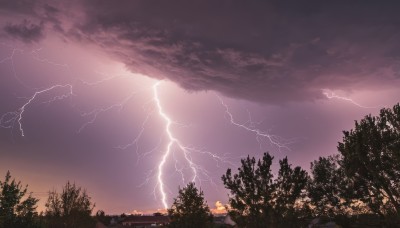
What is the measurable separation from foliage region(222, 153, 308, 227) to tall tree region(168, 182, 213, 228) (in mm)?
7312

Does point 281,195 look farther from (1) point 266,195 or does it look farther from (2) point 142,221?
(2) point 142,221

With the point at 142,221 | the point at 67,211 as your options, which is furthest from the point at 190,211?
the point at 142,221

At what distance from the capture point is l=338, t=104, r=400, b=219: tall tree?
1980 centimetres

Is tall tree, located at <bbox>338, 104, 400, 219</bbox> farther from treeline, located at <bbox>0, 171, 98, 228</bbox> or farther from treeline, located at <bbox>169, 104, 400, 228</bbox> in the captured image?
treeline, located at <bbox>0, 171, 98, 228</bbox>

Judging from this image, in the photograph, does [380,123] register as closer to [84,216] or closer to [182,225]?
[182,225]

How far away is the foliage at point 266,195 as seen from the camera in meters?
17.7

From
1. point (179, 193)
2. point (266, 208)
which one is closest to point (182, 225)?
point (179, 193)

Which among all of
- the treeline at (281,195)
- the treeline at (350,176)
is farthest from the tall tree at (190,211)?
the treeline at (350,176)

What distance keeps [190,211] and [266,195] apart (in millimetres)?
9921

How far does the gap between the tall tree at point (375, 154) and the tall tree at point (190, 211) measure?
10.7m

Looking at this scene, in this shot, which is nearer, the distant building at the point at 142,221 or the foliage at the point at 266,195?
the foliage at the point at 266,195

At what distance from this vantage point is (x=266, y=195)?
18.0m

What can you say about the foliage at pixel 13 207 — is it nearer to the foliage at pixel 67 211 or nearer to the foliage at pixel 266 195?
the foliage at pixel 67 211

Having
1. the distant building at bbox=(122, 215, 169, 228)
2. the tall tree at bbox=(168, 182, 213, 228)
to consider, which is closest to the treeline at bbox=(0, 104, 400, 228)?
the tall tree at bbox=(168, 182, 213, 228)
